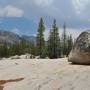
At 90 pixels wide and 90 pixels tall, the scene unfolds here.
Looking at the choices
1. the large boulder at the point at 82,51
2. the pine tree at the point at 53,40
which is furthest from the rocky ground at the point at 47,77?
the pine tree at the point at 53,40

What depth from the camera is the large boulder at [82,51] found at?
1700 centimetres

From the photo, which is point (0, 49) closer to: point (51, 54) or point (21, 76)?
point (51, 54)

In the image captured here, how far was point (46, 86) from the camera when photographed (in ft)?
49.8

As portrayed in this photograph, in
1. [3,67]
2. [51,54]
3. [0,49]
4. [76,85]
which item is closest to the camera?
[76,85]

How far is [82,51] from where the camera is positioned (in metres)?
17.1

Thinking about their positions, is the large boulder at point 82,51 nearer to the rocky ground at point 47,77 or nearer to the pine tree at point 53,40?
the rocky ground at point 47,77

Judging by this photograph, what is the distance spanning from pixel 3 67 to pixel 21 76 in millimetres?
3903

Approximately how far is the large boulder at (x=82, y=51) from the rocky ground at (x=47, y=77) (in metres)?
0.54

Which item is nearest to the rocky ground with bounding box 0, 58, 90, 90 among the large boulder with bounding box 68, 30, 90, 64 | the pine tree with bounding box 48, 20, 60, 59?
the large boulder with bounding box 68, 30, 90, 64

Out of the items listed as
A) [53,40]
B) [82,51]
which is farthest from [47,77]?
[53,40]

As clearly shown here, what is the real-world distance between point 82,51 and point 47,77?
2538 mm

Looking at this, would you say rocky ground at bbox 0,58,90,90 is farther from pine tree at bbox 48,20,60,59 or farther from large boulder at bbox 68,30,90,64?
pine tree at bbox 48,20,60,59

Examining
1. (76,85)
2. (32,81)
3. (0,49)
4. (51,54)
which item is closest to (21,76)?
(32,81)

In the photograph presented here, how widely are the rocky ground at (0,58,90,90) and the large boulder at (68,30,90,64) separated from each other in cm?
54
